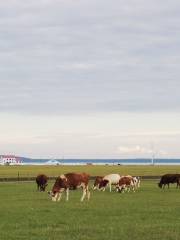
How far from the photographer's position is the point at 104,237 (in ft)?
65.2

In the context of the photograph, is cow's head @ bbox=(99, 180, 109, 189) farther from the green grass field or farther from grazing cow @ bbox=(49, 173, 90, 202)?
→ the green grass field

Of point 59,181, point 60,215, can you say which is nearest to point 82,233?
point 60,215

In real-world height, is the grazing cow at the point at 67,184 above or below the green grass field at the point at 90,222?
above

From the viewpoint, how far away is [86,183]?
4003cm

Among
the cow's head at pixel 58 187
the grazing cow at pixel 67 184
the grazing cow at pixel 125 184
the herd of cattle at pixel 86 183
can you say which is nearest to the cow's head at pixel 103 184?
the herd of cattle at pixel 86 183

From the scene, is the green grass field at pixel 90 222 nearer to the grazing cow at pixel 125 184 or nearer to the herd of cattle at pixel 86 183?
the herd of cattle at pixel 86 183

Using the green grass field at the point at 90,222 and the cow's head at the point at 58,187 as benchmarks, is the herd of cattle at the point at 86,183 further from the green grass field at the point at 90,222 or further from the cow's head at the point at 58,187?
the green grass field at the point at 90,222

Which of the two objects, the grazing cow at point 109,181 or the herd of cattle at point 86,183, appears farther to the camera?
the grazing cow at point 109,181

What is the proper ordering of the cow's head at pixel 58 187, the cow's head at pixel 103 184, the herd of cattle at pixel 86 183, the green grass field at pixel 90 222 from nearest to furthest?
the green grass field at pixel 90 222
the cow's head at pixel 58 187
the herd of cattle at pixel 86 183
the cow's head at pixel 103 184

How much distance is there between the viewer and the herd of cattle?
3900cm

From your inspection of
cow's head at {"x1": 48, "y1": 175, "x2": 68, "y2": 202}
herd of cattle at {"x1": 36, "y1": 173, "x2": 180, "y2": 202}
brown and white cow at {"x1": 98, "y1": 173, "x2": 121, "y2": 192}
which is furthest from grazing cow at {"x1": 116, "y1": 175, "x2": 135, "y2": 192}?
cow's head at {"x1": 48, "y1": 175, "x2": 68, "y2": 202}

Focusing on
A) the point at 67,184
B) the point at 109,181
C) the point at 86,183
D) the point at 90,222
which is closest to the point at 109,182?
the point at 109,181

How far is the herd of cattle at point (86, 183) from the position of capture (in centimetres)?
3900

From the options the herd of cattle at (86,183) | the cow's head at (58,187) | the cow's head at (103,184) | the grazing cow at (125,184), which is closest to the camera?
the cow's head at (58,187)
